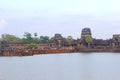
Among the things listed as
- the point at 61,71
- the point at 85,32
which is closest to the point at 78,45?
the point at 85,32

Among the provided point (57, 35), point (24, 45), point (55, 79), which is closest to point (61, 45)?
point (57, 35)

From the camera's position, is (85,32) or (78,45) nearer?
(78,45)

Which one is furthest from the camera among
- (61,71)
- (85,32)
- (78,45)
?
(85,32)

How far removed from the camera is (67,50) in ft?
328

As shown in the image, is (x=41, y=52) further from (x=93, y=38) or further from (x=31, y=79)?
(x=31, y=79)

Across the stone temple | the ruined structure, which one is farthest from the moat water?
the stone temple

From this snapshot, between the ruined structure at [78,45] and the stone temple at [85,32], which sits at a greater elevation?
the stone temple at [85,32]

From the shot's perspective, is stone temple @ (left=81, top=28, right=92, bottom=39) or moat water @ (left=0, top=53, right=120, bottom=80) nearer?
moat water @ (left=0, top=53, right=120, bottom=80)

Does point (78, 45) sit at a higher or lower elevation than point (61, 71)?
higher

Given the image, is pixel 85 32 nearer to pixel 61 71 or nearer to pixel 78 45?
pixel 78 45

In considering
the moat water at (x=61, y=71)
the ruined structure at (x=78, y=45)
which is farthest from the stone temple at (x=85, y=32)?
the moat water at (x=61, y=71)

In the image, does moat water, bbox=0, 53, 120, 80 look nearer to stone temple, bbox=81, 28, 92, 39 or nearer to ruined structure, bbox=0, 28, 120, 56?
ruined structure, bbox=0, 28, 120, 56

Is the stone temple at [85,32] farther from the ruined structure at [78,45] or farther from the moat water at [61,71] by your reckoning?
the moat water at [61,71]

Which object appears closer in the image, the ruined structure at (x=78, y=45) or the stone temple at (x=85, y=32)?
the ruined structure at (x=78, y=45)
